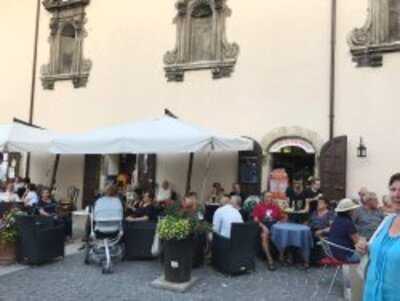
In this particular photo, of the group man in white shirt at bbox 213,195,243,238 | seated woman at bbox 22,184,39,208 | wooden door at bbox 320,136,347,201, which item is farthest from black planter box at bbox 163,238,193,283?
wooden door at bbox 320,136,347,201

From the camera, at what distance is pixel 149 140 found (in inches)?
340

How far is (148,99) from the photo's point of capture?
12.5 m

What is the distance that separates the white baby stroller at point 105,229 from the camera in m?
7.29

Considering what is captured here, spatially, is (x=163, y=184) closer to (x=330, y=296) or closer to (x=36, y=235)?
(x=36, y=235)

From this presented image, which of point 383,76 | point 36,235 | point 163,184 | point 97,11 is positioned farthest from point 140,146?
point 97,11

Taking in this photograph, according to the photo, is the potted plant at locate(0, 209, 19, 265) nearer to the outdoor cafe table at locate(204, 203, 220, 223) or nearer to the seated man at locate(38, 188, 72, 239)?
the seated man at locate(38, 188, 72, 239)

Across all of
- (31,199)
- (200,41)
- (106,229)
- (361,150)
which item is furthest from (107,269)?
(200,41)

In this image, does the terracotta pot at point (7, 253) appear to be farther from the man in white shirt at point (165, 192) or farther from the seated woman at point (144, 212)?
the man in white shirt at point (165, 192)

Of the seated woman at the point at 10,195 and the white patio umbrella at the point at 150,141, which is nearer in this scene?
the white patio umbrella at the point at 150,141

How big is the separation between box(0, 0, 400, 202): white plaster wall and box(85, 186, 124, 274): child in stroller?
4376 mm

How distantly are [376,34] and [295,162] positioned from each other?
132 inches

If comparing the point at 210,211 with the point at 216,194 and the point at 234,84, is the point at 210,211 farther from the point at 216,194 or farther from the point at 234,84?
the point at 234,84

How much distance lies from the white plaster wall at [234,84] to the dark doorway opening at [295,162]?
656 millimetres

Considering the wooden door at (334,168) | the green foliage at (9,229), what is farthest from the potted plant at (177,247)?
the wooden door at (334,168)
